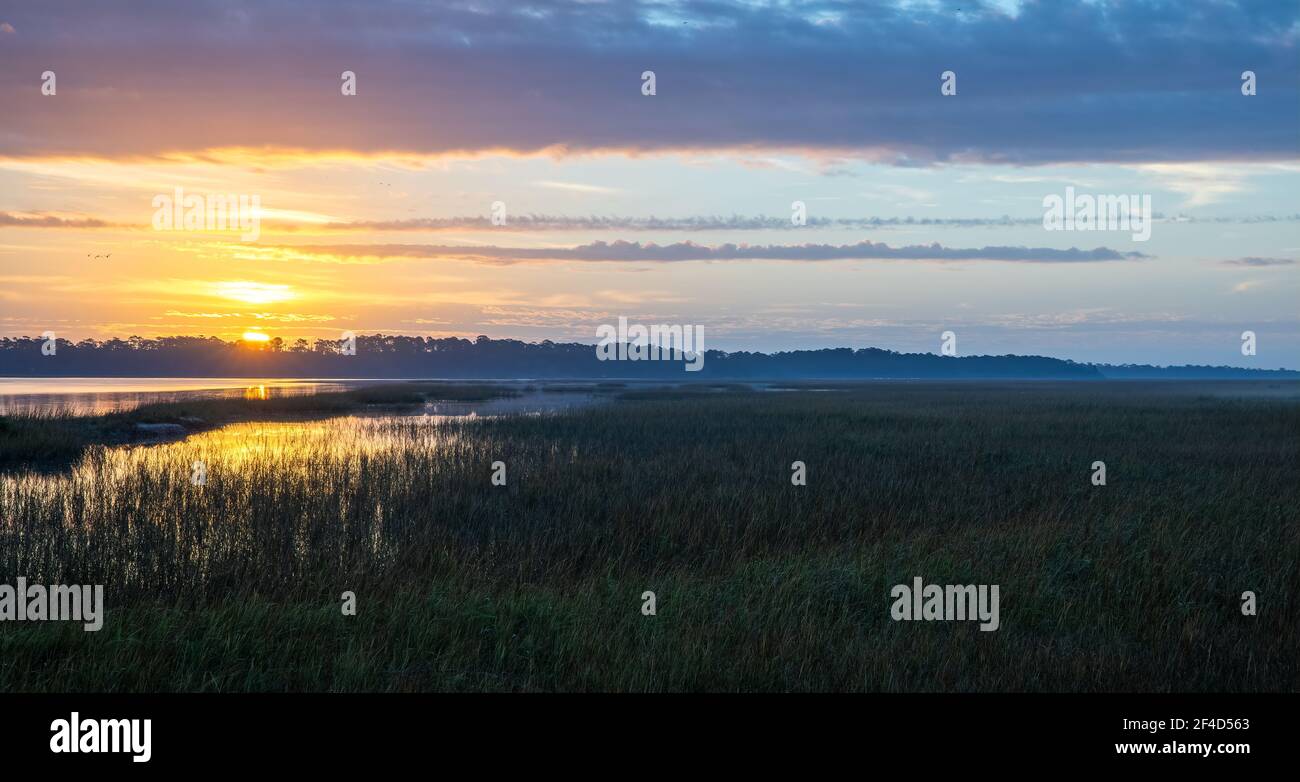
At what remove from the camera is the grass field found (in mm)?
7215

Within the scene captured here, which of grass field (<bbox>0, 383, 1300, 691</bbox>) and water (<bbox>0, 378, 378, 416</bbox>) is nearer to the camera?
grass field (<bbox>0, 383, 1300, 691</bbox>)

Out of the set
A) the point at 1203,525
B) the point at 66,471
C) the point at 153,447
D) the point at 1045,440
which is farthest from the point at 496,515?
the point at 1045,440

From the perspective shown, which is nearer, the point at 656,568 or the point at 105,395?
the point at 656,568

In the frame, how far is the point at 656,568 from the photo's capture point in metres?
11.1

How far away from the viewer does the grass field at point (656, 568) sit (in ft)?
23.7

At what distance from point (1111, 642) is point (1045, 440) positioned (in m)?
21.4

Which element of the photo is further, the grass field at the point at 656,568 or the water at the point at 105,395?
the water at the point at 105,395

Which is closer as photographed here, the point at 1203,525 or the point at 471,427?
the point at 1203,525
